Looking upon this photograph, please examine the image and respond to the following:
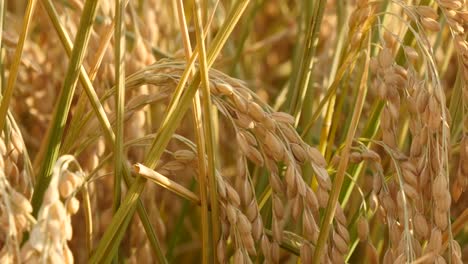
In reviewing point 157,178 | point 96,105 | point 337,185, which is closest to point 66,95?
point 96,105

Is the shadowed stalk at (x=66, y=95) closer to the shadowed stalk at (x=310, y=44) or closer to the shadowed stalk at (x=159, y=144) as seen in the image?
the shadowed stalk at (x=159, y=144)

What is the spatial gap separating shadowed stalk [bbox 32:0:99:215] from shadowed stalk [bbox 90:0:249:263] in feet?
0.32

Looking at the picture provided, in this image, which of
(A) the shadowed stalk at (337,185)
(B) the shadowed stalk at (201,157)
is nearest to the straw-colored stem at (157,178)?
(B) the shadowed stalk at (201,157)

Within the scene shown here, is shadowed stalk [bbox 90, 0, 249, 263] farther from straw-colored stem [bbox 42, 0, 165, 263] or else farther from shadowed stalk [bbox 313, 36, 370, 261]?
shadowed stalk [bbox 313, 36, 370, 261]

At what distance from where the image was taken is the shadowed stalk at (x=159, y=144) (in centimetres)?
94

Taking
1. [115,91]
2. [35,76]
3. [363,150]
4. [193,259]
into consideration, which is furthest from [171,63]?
[193,259]

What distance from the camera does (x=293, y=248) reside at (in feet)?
3.52

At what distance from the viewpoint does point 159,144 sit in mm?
981

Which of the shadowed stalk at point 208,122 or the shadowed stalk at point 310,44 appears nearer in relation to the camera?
the shadowed stalk at point 208,122

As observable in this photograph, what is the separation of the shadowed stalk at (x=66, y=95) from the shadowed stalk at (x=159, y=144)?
0.32 ft

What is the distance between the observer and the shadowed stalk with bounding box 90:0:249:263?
0.94m

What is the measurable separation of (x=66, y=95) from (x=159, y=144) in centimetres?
11

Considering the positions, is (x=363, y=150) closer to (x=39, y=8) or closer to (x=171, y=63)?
(x=171, y=63)

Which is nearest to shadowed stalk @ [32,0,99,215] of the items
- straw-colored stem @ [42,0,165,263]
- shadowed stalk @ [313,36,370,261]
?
straw-colored stem @ [42,0,165,263]
